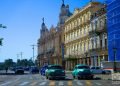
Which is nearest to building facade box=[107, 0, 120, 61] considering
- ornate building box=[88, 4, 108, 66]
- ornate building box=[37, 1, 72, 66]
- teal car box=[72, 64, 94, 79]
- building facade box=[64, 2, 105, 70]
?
ornate building box=[88, 4, 108, 66]

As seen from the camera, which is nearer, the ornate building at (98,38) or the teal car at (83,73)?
the teal car at (83,73)

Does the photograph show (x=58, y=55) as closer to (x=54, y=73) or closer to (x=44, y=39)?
(x=44, y=39)

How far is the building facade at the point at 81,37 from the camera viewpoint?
245 feet

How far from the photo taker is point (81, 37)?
82562 millimetres

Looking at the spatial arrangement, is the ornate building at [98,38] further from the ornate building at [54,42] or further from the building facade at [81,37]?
the ornate building at [54,42]

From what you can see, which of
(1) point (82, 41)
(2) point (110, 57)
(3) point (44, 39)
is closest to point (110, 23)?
(2) point (110, 57)

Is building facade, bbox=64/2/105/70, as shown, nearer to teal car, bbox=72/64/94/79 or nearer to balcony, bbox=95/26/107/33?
balcony, bbox=95/26/107/33

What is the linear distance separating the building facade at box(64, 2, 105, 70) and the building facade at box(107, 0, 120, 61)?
6.61 metres

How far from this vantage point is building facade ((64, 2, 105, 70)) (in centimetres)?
7462

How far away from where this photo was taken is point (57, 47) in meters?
111

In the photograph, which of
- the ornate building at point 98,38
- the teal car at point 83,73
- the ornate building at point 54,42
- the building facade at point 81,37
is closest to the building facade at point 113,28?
the ornate building at point 98,38

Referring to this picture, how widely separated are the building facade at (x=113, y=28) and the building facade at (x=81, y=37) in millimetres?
6606

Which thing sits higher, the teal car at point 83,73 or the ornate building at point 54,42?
the ornate building at point 54,42

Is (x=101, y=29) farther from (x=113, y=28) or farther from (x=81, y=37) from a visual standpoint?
(x=81, y=37)
